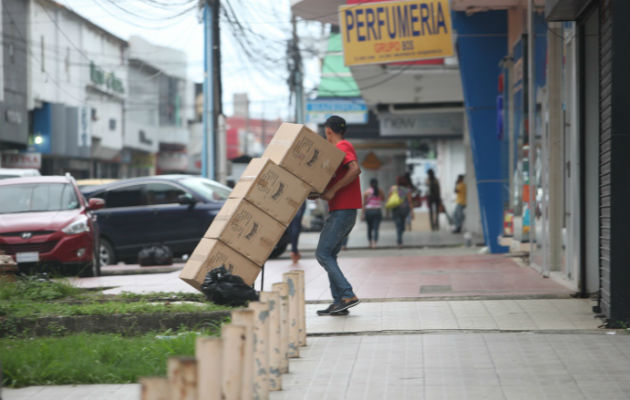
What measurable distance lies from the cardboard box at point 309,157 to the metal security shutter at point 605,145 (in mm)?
2413

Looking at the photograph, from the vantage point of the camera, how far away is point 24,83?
42.2 metres

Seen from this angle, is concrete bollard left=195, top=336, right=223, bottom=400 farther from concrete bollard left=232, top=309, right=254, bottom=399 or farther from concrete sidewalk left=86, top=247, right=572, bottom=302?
concrete sidewalk left=86, top=247, right=572, bottom=302

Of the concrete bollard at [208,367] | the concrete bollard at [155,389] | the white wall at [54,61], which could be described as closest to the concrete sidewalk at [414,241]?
the concrete bollard at [208,367]

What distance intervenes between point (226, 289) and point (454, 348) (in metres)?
2.39

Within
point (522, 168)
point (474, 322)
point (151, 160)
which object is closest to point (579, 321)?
point (474, 322)

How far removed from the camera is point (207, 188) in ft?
60.3

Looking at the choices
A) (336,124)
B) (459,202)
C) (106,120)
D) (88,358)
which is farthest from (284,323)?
(106,120)

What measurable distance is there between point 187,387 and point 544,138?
10.2 meters

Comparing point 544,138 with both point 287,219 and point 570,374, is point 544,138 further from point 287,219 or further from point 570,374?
point 570,374

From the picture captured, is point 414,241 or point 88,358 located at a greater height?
point 88,358

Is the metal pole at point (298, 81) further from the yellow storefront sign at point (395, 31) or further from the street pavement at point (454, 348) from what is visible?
the street pavement at point (454, 348)

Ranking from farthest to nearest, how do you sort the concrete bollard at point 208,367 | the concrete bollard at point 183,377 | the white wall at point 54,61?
1. the white wall at point 54,61
2. the concrete bollard at point 208,367
3. the concrete bollard at point 183,377

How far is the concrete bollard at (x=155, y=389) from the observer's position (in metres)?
3.38

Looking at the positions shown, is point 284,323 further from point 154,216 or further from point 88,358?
point 154,216
